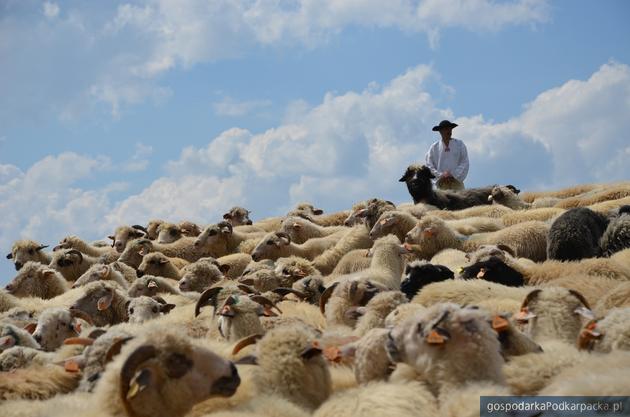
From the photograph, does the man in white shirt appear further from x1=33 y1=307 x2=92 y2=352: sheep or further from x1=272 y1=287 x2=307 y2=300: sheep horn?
x1=33 y1=307 x2=92 y2=352: sheep

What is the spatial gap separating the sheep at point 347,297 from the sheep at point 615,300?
73.6 inches

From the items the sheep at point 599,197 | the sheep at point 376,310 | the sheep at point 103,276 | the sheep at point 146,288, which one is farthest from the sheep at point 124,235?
the sheep at point 376,310

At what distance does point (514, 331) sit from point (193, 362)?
2117 mm

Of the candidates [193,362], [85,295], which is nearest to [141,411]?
[193,362]

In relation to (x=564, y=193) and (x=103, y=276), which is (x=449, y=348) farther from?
(x=564, y=193)

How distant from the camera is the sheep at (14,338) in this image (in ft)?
23.1

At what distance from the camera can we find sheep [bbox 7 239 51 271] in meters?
15.1

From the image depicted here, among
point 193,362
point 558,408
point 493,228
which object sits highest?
point 493,228

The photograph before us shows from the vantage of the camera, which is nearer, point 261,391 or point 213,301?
point 261,391

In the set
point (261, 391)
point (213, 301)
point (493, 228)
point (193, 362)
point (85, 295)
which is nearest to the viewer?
point (193, 362)

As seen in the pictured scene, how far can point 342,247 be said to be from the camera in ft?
41.5

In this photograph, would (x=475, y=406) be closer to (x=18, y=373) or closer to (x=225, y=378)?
(x=225, y=378)

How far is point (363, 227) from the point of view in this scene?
43.4 feet

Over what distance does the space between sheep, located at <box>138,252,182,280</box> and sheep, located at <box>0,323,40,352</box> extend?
17.1ft
